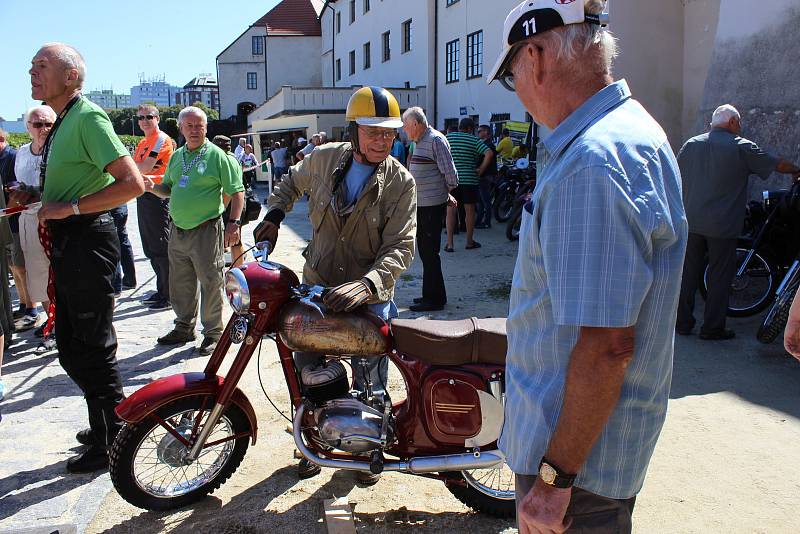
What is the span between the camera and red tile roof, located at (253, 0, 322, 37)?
4866 cm

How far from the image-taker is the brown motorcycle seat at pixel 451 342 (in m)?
2.76

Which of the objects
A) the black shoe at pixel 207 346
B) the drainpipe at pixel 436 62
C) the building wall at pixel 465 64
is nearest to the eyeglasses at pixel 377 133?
the black shoe at pixel 207 346

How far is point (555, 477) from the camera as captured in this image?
1.39 meters

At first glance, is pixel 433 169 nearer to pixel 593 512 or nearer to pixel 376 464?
pixel 376 464

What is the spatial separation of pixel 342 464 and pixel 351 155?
1490 mm

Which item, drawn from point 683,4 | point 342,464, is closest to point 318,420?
point 342,464

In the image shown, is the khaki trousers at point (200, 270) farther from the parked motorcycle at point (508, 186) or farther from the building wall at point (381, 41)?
the building wall at point (381, 41)

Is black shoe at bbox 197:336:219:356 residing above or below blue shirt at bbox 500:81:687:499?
below

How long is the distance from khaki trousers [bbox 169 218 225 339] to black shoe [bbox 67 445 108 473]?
6.69 feet

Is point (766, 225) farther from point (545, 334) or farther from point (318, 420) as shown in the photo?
point (545, 334)

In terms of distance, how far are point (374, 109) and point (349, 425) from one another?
144 cm

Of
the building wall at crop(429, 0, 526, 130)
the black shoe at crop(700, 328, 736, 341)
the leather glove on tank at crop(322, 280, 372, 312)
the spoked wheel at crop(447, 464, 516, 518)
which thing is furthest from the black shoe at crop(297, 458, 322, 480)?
the building wall at crop(429, 0, 526, 130)

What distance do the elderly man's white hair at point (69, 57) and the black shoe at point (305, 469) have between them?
7.51ft

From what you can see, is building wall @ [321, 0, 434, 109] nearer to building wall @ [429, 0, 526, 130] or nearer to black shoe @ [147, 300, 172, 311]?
building wall @ [429, 0, 526, 130]
